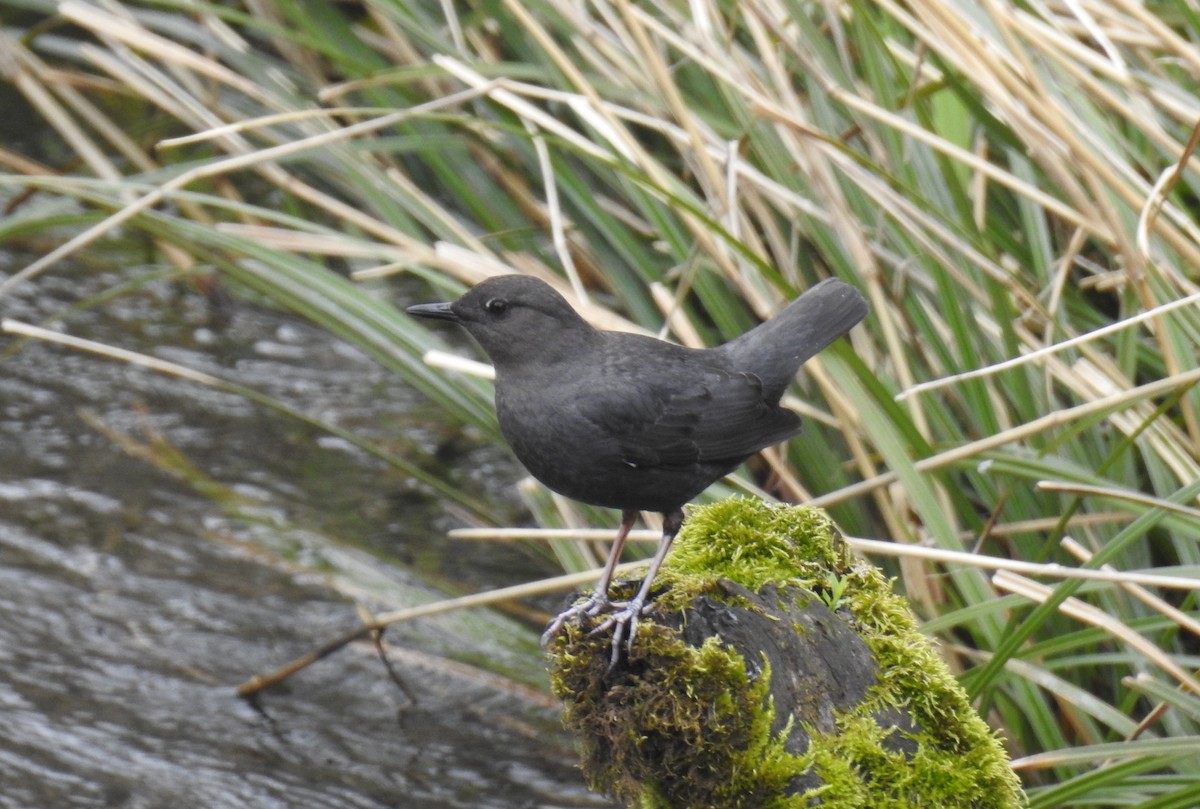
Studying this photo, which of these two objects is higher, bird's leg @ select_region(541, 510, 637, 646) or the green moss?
Answer: bird's leg @ select_region(541, 510, 637, 646)

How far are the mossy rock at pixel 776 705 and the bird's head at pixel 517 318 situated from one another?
0.86 m

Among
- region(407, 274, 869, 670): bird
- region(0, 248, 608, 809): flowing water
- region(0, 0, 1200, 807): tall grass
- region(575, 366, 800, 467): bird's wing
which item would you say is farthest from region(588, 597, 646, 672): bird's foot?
region(0, 248, 608, 809): flowing water

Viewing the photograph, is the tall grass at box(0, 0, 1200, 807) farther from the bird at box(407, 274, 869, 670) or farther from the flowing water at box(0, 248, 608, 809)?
the flowing water at box(0, 248, 608, 809)

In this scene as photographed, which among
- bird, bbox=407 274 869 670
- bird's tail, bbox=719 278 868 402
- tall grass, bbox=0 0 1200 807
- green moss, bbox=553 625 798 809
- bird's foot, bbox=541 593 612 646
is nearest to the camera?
green moss, bbox=553 625 798 809

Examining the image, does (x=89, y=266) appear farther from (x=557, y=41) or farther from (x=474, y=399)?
(x=474, y=399)

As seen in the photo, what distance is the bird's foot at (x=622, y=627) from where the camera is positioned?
2.18 meters

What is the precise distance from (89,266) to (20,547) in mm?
2007

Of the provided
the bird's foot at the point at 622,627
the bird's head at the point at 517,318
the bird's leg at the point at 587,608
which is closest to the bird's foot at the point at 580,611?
the bird's leg at the point at 587,608

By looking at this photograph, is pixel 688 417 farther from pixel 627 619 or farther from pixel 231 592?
pixel 231 592

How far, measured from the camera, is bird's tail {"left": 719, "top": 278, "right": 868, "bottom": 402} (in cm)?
308

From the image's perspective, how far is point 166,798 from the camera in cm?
362

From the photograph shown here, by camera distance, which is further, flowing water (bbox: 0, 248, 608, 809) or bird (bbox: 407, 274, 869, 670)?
flowing water (bbox: 0, 248, 608, 809)

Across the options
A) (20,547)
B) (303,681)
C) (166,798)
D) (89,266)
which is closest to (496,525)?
(303,681)

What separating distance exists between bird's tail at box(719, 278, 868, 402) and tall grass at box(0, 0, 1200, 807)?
0.57ft
